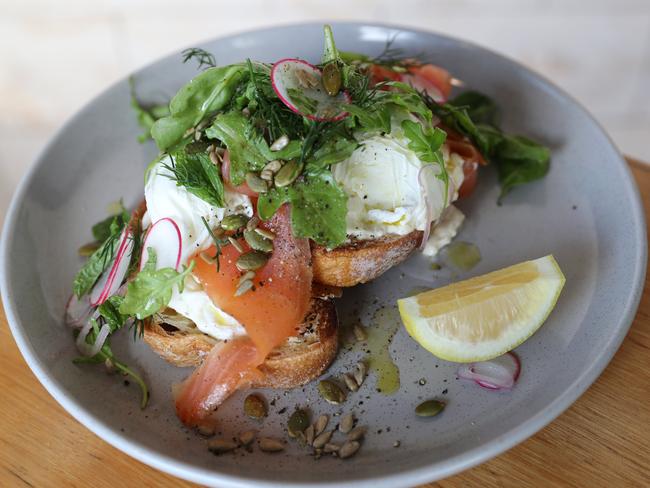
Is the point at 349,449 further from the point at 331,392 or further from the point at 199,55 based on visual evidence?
the point at 199,55

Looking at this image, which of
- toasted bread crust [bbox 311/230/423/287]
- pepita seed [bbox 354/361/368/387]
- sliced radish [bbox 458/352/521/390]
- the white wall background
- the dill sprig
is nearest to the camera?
sliced radish [bbox 458/352/521/390]

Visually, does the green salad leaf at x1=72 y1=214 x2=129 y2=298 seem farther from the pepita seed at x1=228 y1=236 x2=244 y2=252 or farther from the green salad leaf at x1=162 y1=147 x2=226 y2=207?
the pepita seed at x1=228 y1=236 x2=244 y2=252

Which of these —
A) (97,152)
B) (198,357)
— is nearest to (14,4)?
(97,152)

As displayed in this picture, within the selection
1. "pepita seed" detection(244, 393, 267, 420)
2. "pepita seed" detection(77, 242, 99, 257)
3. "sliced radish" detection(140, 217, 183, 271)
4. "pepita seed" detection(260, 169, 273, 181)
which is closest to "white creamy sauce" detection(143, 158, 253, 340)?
"sliced radish" detection(140, 217, 183, 271)

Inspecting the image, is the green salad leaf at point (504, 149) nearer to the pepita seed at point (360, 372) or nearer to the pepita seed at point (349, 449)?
the pepita seed at point (360, 372)

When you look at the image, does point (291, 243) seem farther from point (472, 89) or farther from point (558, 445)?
point (472, 89)
